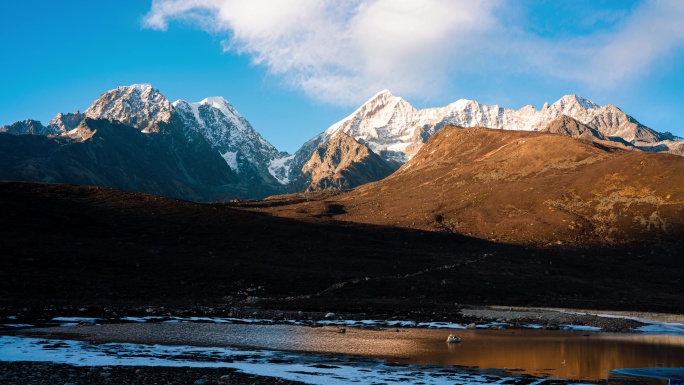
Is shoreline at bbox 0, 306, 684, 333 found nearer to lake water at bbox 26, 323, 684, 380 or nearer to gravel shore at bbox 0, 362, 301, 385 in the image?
lake water at bbox 26, 323, 684, 380

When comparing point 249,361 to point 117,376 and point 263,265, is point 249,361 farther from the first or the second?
point 263,265

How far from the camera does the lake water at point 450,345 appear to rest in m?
34.9

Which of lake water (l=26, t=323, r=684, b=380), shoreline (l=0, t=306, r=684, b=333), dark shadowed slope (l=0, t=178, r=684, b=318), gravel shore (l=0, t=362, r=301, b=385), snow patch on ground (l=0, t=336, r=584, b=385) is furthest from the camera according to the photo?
dark shadowed slope (l=0, t=178, r=684, b=318)

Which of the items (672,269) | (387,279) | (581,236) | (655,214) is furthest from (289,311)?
(655,214)

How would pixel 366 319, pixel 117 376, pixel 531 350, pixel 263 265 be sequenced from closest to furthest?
pixel 117 376 < pixel 531 350 < pixel 366 319 < pixel 263 265

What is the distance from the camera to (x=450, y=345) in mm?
41875

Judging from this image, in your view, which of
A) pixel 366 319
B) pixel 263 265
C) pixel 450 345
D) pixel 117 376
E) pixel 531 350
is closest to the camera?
pixel 117 376

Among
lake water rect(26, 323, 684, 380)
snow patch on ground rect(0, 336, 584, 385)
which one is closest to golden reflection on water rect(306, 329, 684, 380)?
lake water rect(26, 323, 684, 380)

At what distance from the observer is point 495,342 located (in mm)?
44062

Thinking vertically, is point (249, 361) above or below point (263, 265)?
below

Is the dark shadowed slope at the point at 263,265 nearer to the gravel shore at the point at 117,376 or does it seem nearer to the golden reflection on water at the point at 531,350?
the golden reflection on water at the point at 531,350

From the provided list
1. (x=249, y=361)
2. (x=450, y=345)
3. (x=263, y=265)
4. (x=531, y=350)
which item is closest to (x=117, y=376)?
(x=249, y=361)

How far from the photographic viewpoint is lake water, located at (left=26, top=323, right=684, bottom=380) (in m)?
34.9

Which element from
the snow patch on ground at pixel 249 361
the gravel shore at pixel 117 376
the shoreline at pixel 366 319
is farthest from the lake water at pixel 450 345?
the gravel shore at pixel 117 376
